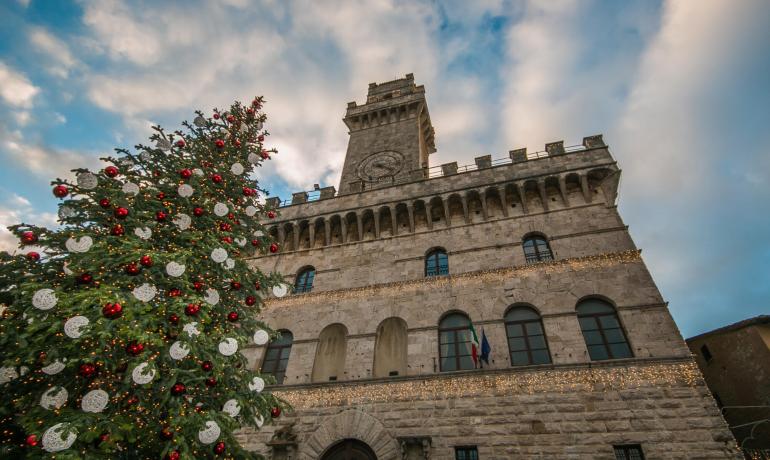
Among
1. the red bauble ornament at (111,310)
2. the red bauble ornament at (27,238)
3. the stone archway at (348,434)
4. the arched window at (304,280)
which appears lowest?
the stone archway at (348,434)

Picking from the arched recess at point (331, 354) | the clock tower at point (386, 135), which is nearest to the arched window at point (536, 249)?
the arched recess at point (331, 354)

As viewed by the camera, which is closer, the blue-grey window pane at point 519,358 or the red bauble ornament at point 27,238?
the red bauble ornament at point 27,238

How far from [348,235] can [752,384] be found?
1417cm

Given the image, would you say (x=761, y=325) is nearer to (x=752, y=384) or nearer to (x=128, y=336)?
(x=752, y=384)

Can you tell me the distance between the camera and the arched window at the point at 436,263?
13516 mm

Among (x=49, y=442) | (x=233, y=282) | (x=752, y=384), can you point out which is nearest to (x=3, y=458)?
(x=49, y=442)

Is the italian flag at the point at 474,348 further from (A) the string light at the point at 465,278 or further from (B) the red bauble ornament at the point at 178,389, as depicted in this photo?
(B) the red bauble ornament at the point at 178,389

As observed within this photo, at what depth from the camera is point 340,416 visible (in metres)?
10.6

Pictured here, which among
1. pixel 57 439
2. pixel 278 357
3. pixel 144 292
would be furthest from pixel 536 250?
pixel 57 439

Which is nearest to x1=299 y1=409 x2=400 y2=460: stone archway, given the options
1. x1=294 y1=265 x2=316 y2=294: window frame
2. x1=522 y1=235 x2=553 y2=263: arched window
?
x1=294 y1=265 x2=316 y2=294: window frame

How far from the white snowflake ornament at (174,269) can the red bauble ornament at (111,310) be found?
3.08 feet

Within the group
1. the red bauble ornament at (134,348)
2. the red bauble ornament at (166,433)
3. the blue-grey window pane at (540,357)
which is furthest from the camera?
the blue-grey window pane at (540,357)

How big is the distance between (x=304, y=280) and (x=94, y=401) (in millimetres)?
9781

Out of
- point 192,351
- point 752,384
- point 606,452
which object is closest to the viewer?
point 192,351
